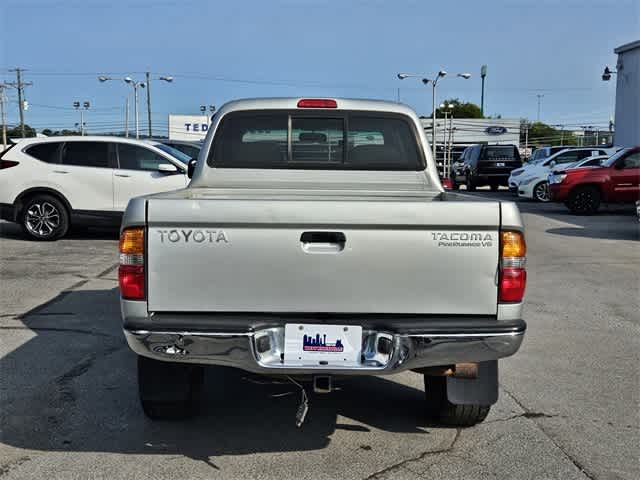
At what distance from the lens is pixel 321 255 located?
12.0ft

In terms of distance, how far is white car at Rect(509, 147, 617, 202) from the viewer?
23.5 metres

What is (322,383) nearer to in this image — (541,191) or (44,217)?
(44,217)

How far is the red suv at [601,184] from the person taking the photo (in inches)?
733

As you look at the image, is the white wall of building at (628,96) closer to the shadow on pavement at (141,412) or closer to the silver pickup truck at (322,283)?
the shadow on pavement at (141,412)

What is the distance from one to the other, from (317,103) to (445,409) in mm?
2379

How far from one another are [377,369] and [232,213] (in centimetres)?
100

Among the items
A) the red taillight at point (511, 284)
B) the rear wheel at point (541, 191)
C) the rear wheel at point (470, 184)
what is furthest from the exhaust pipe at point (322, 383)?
the rear wheel at point (470, 184)

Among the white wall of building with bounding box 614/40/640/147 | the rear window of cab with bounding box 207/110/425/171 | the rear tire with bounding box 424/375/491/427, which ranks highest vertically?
the white wall of building with bounding box 614/40/640/147

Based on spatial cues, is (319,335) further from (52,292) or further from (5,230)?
(5,230)

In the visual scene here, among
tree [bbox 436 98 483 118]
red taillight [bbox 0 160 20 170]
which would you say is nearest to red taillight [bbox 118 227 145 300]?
red taillight [bbox 0 160 20 170]

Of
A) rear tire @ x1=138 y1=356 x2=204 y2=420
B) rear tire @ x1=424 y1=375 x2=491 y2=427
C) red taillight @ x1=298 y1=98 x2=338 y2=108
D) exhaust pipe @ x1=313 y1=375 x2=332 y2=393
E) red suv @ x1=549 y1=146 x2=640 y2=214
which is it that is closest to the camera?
exhaust pipe @ x1=313 y1=375 x2=332 y2=393

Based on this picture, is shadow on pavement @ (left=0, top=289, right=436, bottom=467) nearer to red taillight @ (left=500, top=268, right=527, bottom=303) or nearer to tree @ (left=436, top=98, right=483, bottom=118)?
red taillight @ (left=500, top=268, right=527, bottom=303)

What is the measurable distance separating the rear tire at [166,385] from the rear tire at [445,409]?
1400mm

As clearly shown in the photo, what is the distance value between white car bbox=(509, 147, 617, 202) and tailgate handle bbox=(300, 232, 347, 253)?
66.1ft
